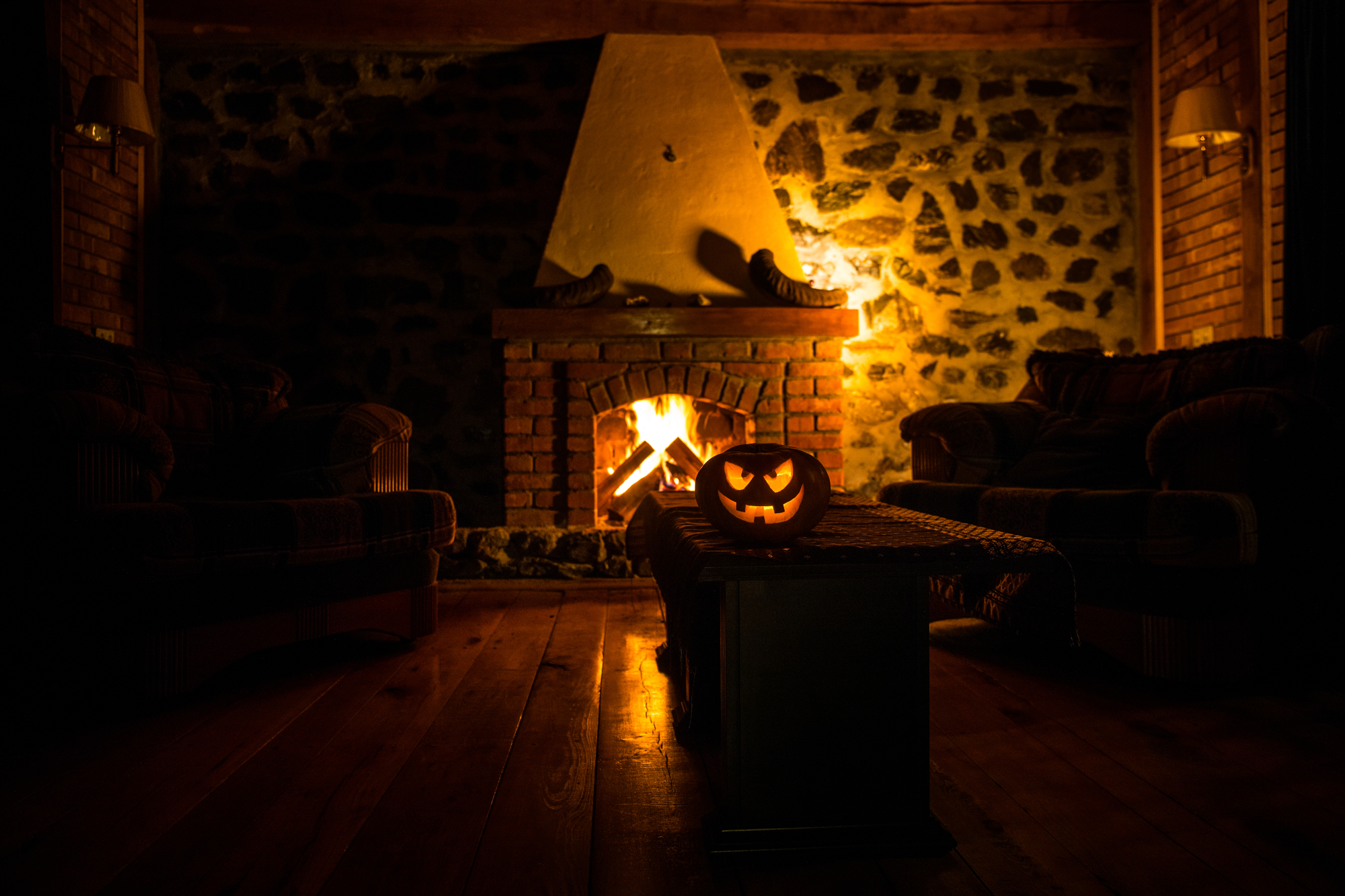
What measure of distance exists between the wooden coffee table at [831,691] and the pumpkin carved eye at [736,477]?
0.16 metres

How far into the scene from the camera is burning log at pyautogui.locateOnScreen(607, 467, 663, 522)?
371 cm

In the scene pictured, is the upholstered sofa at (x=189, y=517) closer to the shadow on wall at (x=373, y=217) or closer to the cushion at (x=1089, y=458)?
the shadow on wall at (x=373, y=217)

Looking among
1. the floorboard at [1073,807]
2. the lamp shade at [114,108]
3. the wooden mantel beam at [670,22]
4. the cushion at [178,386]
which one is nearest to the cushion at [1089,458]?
the floorboard at [1073,807]

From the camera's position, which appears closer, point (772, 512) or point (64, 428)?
point (772, 512)

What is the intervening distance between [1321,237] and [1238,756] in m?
2.50

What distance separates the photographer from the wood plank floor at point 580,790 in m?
1.09

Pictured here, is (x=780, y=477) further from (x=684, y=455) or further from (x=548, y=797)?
(x=684, y=455)

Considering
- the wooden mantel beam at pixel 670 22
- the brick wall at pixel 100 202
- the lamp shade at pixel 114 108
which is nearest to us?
the lamp shade at pixel 114 108

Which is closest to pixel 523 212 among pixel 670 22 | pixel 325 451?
pixel 670 22

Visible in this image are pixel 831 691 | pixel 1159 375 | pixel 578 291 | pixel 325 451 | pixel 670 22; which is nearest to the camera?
pixel 831 691

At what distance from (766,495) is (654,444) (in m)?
2.43

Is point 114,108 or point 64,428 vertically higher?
point 114,108

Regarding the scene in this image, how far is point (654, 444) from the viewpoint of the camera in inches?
146

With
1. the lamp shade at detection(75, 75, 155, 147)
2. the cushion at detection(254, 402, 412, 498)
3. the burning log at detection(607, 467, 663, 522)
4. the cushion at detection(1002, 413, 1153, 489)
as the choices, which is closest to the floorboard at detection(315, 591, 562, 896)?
the cushion at detection(254, 402, 412, 498)
